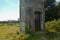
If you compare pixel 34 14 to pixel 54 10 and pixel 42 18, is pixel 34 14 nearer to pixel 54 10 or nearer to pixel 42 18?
pixel 42 18

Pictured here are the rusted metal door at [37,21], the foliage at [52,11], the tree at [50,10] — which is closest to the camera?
the rusted metal door at [37,21]

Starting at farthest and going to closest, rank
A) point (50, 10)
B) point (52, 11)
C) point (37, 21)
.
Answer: point (50, 10), point (52, 11), point (37, 21)

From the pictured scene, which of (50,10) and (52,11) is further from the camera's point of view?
(50,10)

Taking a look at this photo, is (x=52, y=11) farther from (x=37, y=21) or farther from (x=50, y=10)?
(x=37, y=21)

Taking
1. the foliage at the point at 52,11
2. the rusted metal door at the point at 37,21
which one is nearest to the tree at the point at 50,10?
the foliage at the point at 52,11

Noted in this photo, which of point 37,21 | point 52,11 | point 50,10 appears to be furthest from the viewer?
point 50,10

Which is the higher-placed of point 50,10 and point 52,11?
point 50,10

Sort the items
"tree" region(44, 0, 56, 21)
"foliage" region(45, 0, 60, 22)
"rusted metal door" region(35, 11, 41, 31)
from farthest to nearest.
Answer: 1. "tree" region(44, 0, 56, 21)
2. "foliage" region(45, 0, 60, 22)
3. "rusted metal door" region(35, 11, 41, 31)

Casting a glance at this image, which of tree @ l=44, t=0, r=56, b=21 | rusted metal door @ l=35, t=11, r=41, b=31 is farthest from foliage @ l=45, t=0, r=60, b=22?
rusted metal door @ l=35, t=11, r=41, b=31

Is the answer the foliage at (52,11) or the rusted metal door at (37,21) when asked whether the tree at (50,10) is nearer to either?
the foliage at (52,11)

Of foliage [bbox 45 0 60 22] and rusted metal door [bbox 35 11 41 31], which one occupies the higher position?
foliage [bbox 45 0 60 22]

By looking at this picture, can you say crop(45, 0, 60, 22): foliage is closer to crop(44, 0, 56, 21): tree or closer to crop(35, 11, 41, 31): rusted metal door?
crop(44, 0, 56, 21): tree

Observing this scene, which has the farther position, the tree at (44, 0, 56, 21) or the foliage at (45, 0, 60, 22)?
the tree at (44, 0, 56, 21)

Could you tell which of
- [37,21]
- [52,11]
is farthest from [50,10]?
[37,21]
